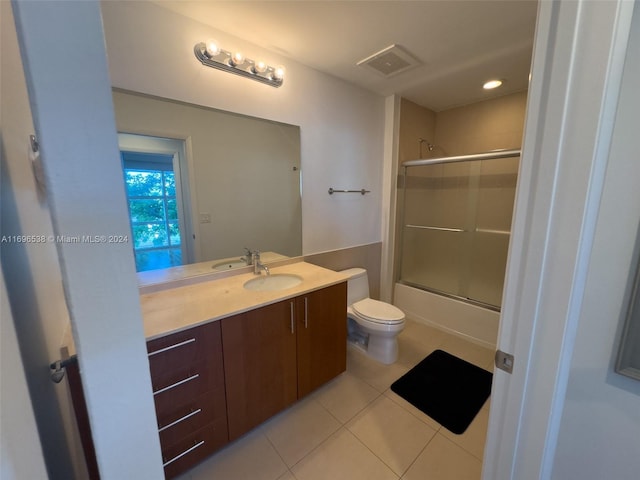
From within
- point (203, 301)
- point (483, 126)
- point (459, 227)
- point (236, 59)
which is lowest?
Answer: point (203, 301)

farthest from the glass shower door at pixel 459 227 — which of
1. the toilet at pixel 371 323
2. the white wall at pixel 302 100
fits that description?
the toilet at pixel 371 323

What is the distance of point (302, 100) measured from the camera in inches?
79.6

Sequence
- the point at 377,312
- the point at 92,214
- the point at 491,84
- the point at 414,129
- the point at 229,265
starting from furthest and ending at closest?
1. the point at 414,129
2. the point at 491,84
3. the point at 377,312
4. the point at 229,265
5. the point at 92,214

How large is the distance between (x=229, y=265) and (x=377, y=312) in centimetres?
127

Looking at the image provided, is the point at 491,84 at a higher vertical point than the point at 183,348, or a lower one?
higher

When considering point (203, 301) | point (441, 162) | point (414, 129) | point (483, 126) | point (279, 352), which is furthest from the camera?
point (414, 129)

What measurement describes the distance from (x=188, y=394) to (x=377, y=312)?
1.48 m

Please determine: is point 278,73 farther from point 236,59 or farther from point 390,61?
point 390,61

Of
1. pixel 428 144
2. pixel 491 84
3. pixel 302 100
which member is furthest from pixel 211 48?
pixel 428 144

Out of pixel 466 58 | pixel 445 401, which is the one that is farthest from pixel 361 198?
pixel 445 401

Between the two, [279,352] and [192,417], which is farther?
[279,352]

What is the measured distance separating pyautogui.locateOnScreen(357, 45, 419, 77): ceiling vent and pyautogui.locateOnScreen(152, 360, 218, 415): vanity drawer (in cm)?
225

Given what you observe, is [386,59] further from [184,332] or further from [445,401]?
[445,401]

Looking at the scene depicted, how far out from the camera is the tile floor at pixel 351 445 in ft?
4.36
